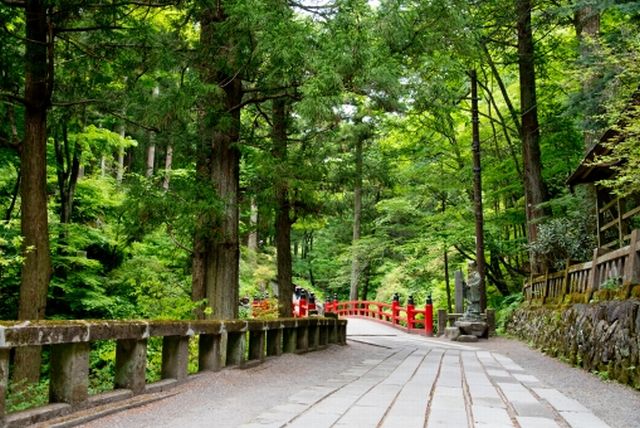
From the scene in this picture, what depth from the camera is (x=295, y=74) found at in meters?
7.70

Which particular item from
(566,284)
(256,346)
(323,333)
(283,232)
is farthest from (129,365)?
(566,284)

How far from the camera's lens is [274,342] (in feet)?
28.0

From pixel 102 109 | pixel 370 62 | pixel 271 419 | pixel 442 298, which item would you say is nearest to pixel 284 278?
pixel 102 109

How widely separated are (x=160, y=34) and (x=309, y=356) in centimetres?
564

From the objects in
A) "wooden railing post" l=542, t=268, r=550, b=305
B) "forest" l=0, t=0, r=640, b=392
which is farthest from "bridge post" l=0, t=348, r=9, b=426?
"wooden railing post" l=542, t=268, r=550, b=305

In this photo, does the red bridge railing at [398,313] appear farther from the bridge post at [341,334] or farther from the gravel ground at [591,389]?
the gravel ground at [591,389]

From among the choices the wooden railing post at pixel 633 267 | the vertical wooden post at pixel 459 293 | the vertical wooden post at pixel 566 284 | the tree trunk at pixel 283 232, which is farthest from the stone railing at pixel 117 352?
the vertical wooden post at pixel 459 293

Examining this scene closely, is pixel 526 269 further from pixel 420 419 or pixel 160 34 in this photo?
pixel 420 419

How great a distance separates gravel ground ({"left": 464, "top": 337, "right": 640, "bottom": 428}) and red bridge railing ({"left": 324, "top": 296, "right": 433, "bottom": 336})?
27.5ft

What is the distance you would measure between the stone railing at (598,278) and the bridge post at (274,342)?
4.81 metres

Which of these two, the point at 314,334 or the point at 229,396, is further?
the point at 314,334

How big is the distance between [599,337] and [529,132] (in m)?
9.92

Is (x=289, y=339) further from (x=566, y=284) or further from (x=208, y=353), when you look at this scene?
(x=566, y=284)

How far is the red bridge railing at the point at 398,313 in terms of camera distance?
19.5 metres
